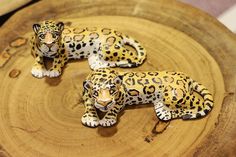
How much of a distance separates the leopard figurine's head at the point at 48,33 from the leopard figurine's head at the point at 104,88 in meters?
0.22

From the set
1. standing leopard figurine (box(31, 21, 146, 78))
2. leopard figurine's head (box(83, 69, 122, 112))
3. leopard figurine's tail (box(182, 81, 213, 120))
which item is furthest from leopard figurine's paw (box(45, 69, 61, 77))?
leopard figurine's tail (box(182, 81, 213, 120))

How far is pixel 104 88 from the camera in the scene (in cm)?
154

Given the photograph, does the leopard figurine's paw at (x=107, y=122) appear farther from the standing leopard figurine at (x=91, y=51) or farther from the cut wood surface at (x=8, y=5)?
the cut wood surface at (x=8, y=5)

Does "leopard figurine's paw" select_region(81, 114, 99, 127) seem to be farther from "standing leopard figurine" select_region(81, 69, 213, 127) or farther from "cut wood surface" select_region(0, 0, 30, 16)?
"cut wood surface" select_region(0, 0, 30, 16)

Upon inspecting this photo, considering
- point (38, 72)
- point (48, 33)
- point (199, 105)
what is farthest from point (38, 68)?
point (199, 105)

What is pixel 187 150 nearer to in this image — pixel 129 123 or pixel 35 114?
pixel 129 123

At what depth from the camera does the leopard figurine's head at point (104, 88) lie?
1522 mm

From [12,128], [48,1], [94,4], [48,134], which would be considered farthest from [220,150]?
[48,1]

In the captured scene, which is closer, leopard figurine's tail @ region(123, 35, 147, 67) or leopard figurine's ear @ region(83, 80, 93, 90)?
leopard figurine's ear @ region(83, 80, 93, 90)

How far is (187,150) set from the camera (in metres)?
1.55

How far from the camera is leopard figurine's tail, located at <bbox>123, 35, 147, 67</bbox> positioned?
1.83 meters

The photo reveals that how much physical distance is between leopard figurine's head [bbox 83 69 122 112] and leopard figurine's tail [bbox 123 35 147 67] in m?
0.25

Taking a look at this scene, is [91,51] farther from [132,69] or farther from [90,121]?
[90,121]

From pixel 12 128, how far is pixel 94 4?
0.71m
